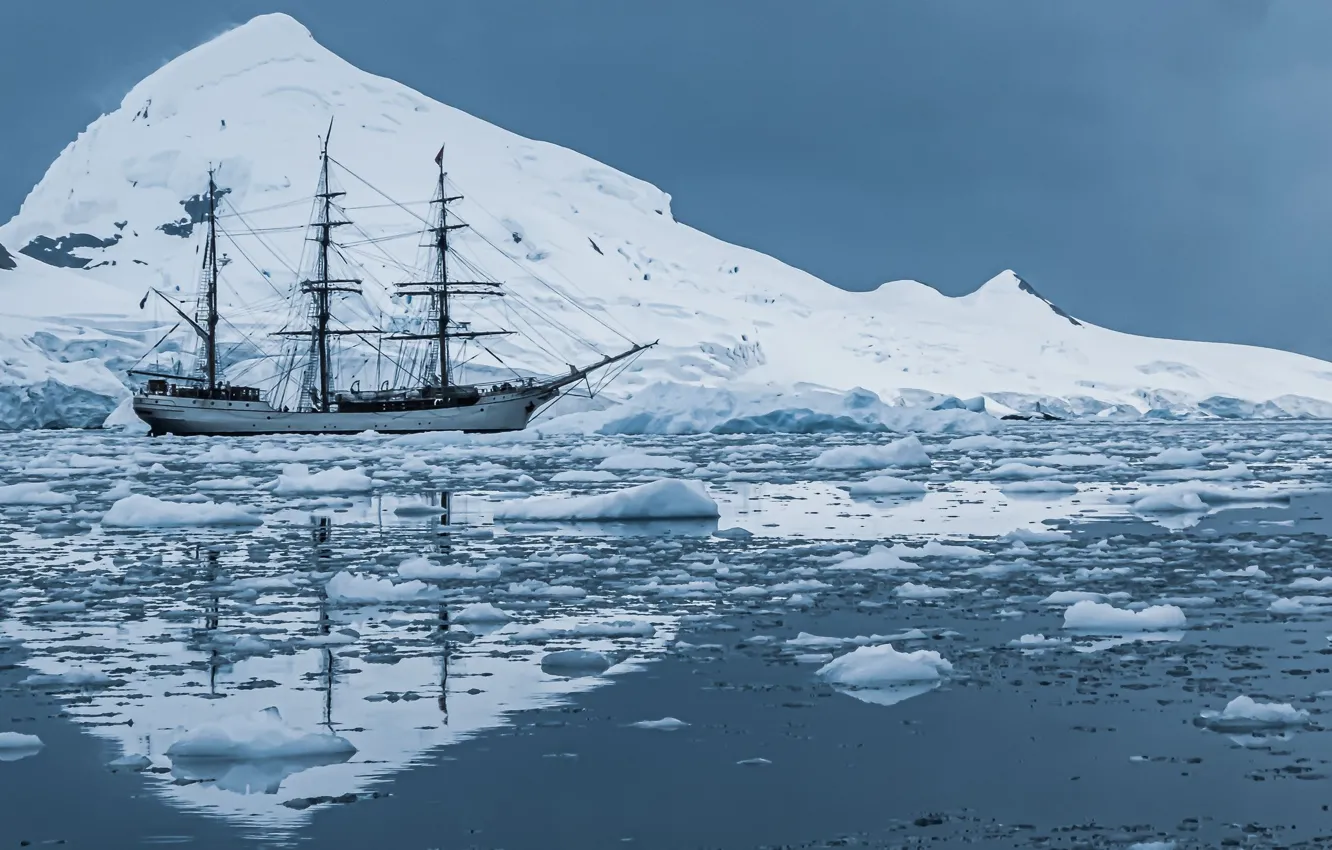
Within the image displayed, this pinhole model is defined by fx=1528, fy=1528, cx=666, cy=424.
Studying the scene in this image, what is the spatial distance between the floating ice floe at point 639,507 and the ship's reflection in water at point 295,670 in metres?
5.85

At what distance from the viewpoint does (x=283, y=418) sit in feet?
247

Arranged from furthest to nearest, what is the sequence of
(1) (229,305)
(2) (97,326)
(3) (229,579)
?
(1) (229,305), (2) (97,326), (3) (229,579)

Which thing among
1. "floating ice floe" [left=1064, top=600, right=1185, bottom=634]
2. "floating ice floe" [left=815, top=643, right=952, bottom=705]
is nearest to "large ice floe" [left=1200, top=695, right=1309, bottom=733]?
"floating ice floe" [left=815, top=643, right=952, bottom=705]

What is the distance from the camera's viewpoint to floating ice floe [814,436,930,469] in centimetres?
3366

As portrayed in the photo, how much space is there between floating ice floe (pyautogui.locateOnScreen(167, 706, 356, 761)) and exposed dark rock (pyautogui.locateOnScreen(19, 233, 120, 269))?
154 metres

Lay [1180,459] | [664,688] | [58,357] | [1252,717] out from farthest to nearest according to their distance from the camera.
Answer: [58,357]
[1180,459]
[664,688]
[1252,717]

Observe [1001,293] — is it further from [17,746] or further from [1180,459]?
[17,746]

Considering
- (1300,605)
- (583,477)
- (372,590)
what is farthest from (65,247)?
(1300,605)

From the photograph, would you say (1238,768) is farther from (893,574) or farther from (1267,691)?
(893,574)

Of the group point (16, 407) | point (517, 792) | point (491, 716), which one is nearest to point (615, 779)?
point (517, 792)

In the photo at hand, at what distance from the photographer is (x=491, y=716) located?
24.1 ft

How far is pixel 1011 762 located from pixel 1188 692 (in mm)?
1757

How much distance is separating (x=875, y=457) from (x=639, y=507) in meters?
15.5

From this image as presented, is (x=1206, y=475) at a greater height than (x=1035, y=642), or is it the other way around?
(x=1206, y=475)
